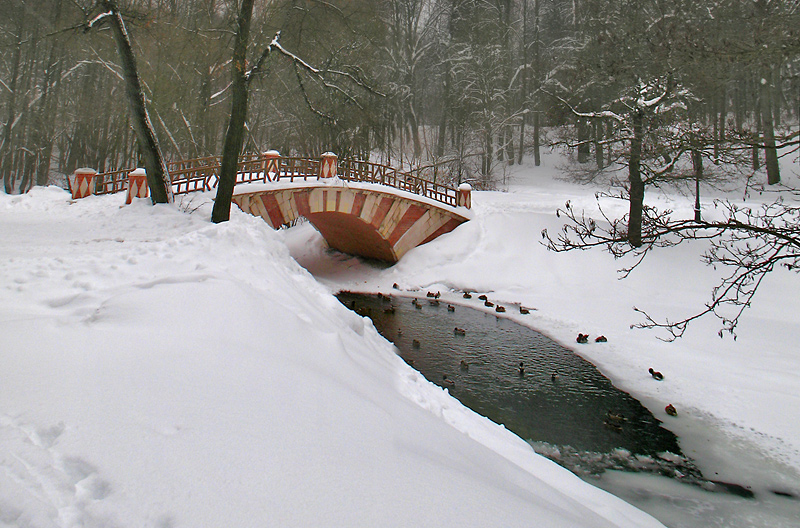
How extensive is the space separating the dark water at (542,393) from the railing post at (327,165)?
5.49 metres

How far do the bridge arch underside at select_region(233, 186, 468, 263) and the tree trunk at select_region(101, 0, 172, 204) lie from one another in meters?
2.23

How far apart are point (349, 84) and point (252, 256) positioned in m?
16.2

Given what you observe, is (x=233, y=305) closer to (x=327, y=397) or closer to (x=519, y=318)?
(x=327, y=397)

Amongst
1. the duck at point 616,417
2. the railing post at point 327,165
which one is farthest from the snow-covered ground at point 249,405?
the railing post at point 327,165

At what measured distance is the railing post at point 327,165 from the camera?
1653 centimetres

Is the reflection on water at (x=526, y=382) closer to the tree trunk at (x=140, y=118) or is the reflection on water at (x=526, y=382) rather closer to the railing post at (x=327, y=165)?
the railing post at (x=327, y=165)

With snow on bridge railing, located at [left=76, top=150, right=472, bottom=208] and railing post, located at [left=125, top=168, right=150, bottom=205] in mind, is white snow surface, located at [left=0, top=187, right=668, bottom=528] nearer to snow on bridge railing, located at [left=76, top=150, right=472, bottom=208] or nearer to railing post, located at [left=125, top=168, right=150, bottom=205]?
railing post, located at [left=125, top=168, right=150, bottom=205]

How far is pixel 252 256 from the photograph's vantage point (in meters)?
8.58

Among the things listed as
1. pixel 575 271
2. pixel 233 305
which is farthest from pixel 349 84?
pixel 233 305

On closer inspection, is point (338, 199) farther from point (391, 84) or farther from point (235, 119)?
point (391, 84)

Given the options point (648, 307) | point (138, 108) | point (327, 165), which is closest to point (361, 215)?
point (327, 165)

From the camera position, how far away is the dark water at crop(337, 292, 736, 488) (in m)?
6.88

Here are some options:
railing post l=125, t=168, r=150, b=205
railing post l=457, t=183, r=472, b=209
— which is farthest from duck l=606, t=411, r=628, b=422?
railing post l=457, t=183, r=472, b=209

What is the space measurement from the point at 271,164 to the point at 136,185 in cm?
397
